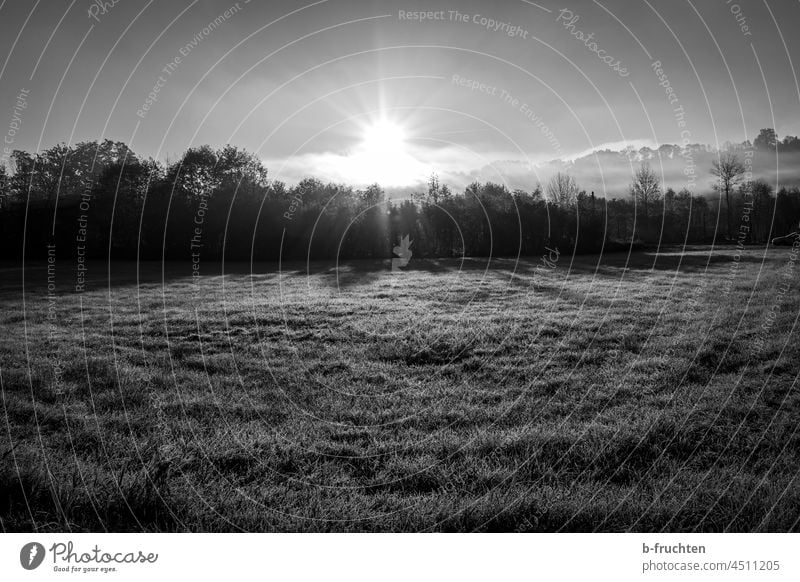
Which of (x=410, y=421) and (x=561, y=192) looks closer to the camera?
(x=410, y=421)

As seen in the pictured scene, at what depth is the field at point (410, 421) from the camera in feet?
13.2

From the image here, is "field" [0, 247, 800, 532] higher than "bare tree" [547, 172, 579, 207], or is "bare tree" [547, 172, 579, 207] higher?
"bare tree" [547, 172, 579, 207]

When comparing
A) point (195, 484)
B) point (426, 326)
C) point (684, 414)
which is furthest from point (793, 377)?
point (195, 484)

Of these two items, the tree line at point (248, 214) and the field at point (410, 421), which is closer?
the field at point (410, 421)

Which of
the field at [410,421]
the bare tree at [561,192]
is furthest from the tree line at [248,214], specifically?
the field at [410,421]

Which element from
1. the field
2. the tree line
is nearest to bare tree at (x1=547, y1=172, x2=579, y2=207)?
the tree line

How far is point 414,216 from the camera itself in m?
41.8

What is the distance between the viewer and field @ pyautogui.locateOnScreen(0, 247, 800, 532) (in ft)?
13.2

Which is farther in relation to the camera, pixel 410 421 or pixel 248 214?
pixel 248 214

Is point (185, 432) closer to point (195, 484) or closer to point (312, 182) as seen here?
point (195, 484)

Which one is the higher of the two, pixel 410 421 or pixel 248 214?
pixel 248 214

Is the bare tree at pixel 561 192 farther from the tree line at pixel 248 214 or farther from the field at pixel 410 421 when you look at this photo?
the field at pixel 410 421

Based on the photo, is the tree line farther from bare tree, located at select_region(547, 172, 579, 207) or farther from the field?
the field

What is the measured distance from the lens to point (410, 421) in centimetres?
611
